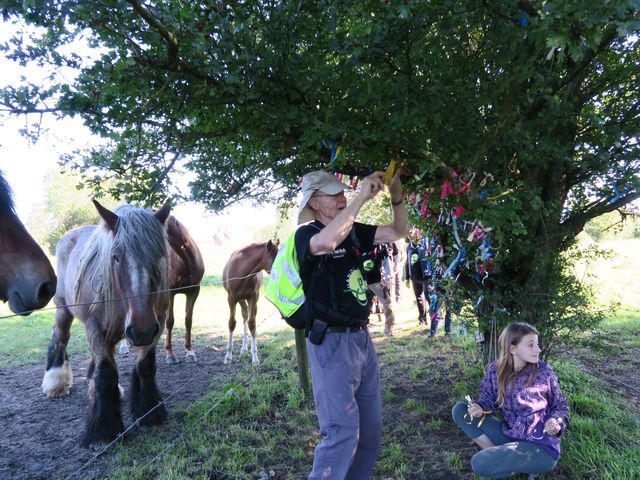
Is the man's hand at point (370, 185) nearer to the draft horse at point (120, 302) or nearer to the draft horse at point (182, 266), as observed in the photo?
the draft horse at point (120, 302)

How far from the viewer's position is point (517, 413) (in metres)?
2.95

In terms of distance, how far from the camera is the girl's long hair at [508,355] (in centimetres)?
303

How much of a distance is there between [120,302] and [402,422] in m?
2.81

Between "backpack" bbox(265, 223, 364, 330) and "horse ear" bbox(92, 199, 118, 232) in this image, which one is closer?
"backpack" bbox(265, 223, 364, 330)

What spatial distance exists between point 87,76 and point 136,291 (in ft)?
6.93

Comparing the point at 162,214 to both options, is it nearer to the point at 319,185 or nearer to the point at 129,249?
the point at 129,249

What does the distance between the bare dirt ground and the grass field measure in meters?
0.32

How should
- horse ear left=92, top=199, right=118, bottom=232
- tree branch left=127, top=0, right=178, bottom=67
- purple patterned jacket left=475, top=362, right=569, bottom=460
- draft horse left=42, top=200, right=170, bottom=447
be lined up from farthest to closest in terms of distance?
horse ear left=92, top=199, right=118, bottom=232 → draft horse left=42, top=200, right=170, bottom=447 → purple patterned jacket left=475, top=362, right=569, bottom=460 → tree branch left=127, top=0, right=178, bottom=67

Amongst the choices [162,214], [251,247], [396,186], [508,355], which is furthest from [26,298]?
[251,247]

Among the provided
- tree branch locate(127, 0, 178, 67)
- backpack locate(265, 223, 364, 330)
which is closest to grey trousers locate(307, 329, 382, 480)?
backpack locate(265, 223, 364, 330)

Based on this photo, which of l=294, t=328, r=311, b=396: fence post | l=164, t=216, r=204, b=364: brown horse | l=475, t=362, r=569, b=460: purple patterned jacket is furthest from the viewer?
l=164, t=216, r=204, b=364: brown horse

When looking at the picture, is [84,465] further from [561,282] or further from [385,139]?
[561,282]

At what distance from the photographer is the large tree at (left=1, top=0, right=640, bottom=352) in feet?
6.66

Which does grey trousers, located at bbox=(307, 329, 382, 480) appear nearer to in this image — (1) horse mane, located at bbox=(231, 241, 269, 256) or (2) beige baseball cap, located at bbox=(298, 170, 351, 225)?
(2) beige baseball cap, located at bbox=(298, 170, 351, 225)
